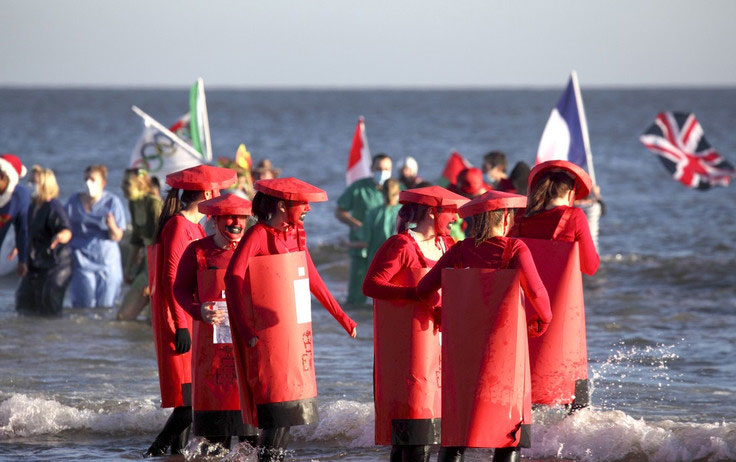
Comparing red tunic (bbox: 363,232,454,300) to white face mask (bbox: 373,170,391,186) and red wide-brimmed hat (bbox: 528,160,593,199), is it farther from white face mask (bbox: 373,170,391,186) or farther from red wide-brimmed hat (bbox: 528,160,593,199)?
white face mask (bbox: 373,170,391,186)

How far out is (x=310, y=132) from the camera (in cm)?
8644

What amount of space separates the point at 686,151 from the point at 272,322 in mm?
13023

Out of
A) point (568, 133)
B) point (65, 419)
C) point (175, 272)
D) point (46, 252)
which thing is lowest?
point (65, 419)

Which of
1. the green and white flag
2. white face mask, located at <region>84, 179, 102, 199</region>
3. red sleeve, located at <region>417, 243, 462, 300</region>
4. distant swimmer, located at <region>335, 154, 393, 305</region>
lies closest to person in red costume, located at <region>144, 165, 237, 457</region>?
red sleeve, located at <region>417, 243, 462, 300</region>

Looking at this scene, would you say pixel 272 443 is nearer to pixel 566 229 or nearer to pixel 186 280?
pixel 186 280

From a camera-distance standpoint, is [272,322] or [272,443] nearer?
[272,322]

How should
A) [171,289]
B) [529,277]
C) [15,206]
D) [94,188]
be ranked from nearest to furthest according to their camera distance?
[529,277] < [171,289] < [15,206] < [94,188]

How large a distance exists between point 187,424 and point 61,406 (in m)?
2.15

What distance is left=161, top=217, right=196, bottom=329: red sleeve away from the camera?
7.29m

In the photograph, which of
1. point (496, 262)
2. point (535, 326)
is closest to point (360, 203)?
point (535, 326)

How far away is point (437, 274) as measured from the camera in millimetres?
6164

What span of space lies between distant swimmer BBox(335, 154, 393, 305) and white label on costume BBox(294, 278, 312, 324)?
791cm

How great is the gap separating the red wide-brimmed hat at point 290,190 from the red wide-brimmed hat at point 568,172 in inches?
60.5

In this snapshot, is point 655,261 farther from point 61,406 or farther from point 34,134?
point 34,134
